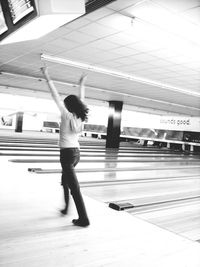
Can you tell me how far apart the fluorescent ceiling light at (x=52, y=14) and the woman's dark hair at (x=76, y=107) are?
843mm

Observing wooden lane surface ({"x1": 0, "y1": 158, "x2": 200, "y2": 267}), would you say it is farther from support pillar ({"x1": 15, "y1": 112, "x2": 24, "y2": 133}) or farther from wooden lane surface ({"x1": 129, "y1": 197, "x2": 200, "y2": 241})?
support pillar ({"x1": 15, "y1": 112, "x2": 24, "y2": 133})

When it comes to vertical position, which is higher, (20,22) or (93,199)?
(20,22)

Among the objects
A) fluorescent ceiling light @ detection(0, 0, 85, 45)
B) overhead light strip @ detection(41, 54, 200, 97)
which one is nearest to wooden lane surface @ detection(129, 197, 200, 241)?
fluorescent ceiling light @ detection(0, 0, 85, 45)

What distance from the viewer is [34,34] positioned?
11.2 ft

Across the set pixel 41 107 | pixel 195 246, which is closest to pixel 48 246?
pixel 195 246

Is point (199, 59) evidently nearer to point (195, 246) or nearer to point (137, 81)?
point (137, 81)

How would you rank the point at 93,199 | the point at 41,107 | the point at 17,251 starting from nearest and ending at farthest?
1. the point at 17,251
2. the point at 93,199
3. the point at 41,107

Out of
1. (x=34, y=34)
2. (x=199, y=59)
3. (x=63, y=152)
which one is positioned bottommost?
(x=63, y=152)

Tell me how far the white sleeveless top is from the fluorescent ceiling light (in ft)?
3.14

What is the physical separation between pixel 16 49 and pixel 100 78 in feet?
11.5

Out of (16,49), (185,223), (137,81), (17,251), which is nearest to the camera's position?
(17,251)

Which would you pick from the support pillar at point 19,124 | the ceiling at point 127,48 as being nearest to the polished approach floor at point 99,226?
the ceiling at point 127,48

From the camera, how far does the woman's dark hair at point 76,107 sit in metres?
3.29

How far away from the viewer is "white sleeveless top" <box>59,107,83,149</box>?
10.8 ft
